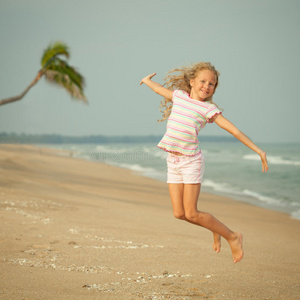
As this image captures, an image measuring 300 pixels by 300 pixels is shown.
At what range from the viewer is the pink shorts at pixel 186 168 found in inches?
156

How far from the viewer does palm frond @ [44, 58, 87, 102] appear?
1617cm

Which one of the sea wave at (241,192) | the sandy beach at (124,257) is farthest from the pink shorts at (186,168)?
the sea wave at (241,192)

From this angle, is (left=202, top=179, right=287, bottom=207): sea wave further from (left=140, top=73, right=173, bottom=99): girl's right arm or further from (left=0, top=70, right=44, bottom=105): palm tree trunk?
(left=140, top=73, right=173, bottom=99): girl's right arm

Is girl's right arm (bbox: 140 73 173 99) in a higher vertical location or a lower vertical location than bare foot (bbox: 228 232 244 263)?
higher

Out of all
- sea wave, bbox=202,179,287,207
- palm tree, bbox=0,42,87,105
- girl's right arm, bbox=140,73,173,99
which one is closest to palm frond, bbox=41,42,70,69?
palm tree, bbox=0,42,87,105

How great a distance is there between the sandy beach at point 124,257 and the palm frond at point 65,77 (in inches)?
353

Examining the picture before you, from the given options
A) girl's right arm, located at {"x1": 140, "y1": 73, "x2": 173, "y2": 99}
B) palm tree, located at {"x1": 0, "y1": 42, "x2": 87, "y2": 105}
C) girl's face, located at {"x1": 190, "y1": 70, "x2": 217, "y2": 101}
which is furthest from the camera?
palm tree, located at {"x1": 0, "y1": 42, "x2": 87, "y2": 105}

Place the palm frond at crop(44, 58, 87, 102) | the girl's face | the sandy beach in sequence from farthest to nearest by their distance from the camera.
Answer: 1. the palm frond at crop(44, 58, 87, 102)
2. the girl's face
3. the sandy beach

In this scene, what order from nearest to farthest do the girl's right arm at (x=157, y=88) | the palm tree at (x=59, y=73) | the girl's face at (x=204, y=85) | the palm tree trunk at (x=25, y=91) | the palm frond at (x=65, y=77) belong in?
the girl's face at (x=204, y=85) < the girl's right arm at (x=157, y=88) < the palm tree trunk at (x=25, y=91) < the palm tree at (x=59, y=73) < the palm frond at (x=65, y=77)

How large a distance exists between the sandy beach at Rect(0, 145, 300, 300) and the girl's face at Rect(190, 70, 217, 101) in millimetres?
1868

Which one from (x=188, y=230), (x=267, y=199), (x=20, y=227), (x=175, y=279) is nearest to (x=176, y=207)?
(x=175, y=279)

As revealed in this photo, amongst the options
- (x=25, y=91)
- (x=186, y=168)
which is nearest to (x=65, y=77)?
(x=25, y=91)

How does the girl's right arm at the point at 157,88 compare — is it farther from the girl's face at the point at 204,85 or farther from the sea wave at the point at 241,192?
the sea wave at the point at 241,192

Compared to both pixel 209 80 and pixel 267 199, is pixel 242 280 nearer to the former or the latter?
pixel 209 80
